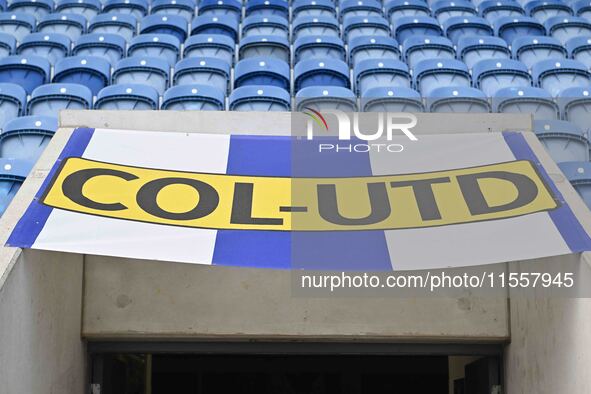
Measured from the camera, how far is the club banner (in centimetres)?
407

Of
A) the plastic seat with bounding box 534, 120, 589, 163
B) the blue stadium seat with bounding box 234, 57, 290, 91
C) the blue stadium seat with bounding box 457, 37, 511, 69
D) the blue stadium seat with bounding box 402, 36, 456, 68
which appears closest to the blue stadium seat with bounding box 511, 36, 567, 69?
the blue stadium seat with bounding box 457, 37, 511, 69

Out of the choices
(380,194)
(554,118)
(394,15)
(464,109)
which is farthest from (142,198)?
(394,15)

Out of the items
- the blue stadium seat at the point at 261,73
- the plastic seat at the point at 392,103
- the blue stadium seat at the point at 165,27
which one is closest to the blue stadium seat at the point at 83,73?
the blue stadium seat at the point at 261,73

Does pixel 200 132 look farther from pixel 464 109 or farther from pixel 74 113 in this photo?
pixel 464 109

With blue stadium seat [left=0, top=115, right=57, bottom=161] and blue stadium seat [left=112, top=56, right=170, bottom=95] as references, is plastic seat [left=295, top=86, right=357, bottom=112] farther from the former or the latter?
blue stadium seat [left=0, top=115, right=57, bottom=161]

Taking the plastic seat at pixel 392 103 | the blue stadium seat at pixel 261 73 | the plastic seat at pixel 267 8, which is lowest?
the plastic seat at pixel 392 103

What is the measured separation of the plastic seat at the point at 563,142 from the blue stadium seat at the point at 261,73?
2.54 m

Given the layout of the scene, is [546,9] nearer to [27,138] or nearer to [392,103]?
[392,103]

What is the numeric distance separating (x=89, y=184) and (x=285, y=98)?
2970 millimetres

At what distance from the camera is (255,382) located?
29.5 ft

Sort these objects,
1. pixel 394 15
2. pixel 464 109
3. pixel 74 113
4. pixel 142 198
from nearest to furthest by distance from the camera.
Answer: pixel 142 198 < pixel 74 113 < pixel 464 109 < pixel 394 15

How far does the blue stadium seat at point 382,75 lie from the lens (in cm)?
807

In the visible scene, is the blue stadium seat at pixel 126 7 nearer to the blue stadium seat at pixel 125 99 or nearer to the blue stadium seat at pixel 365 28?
the blue stadium seat at pixel 365 28

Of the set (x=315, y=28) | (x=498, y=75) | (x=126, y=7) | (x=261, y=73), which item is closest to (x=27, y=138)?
(x=261, y=73)
